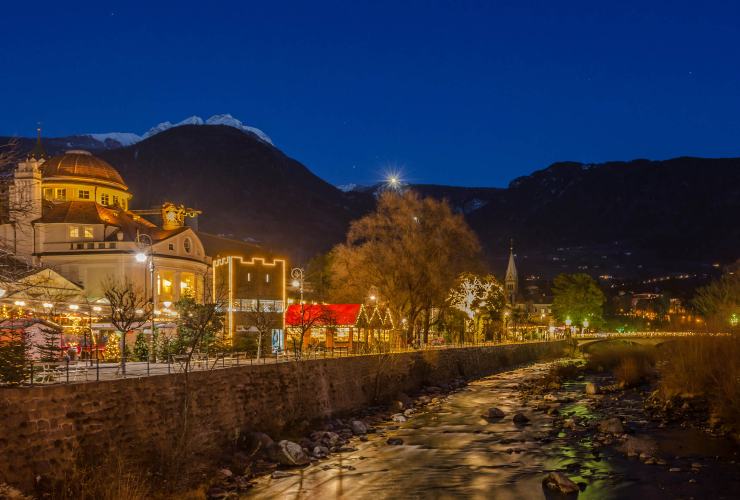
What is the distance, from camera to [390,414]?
39656 millimetres

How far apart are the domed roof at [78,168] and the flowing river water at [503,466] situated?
55.7 meters

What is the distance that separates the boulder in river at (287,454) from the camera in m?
26.5

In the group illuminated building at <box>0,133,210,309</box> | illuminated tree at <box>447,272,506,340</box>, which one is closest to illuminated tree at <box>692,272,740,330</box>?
illuminated tree at <box>447,272,506,340</box>

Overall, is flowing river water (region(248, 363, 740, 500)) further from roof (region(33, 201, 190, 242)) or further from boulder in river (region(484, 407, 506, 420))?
roof (region(33, 201, 190, 242))

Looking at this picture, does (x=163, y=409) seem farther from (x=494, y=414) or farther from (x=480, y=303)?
(x=480, y=303)

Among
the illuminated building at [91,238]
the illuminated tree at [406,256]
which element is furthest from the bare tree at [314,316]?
the illuminated building at [91,238]

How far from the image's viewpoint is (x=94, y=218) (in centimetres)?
7012

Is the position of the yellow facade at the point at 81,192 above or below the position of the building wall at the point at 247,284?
above

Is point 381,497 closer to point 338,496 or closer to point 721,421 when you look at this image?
point 338,496

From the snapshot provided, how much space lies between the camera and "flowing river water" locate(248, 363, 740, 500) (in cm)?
2297

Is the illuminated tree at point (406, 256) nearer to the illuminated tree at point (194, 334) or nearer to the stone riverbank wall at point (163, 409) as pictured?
the stone riverbank wall at point (163, 409)

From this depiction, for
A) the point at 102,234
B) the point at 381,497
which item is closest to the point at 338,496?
the point at 381,497

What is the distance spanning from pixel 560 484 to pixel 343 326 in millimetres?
34771

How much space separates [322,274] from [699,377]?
199 ft
